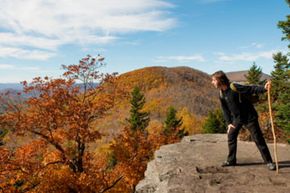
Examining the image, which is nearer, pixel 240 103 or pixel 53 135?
pixel 240 103

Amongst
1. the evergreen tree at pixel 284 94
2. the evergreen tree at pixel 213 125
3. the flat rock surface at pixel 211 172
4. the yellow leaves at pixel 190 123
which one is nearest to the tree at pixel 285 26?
the evergreen tree at pixel 284 94

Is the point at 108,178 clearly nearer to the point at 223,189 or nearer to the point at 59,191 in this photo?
the point at 59,191

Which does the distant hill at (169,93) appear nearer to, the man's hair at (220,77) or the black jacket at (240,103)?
the black jacket at (240,103)

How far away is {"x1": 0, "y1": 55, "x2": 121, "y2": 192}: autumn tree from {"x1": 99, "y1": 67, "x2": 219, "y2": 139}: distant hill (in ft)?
150

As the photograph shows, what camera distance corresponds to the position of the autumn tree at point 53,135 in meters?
17.7

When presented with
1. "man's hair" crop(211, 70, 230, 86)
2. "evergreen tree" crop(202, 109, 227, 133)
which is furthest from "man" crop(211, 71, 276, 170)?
"evergreen tree" crop(202, 109, 227, 133)

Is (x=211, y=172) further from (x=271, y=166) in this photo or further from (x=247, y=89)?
(x=247, y=89)

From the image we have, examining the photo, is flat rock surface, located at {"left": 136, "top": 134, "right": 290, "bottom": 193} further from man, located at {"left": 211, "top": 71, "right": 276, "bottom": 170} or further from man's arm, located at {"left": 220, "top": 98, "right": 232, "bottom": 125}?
man's arm, located at {"left": 220, "top": 98, "right": 232, "bottom": 125}

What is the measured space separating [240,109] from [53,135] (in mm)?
14027

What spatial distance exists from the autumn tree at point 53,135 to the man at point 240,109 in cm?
1189

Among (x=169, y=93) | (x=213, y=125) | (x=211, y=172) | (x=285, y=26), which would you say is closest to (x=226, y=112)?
(x=211, y=172)

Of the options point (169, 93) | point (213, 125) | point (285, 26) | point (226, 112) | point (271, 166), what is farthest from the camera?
point (169, 93)

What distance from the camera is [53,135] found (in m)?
19.1

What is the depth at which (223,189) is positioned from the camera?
6594 mm
